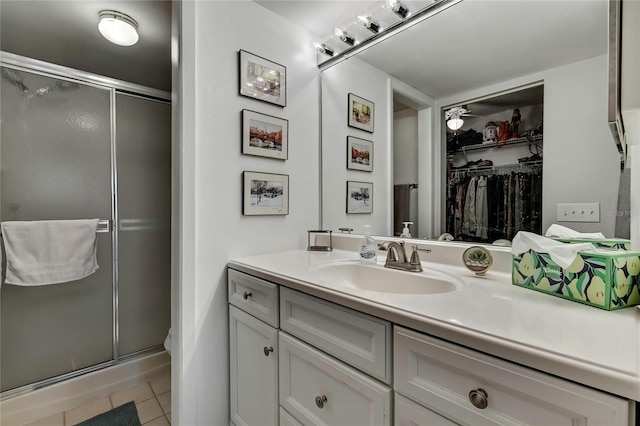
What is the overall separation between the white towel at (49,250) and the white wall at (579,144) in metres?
2.39

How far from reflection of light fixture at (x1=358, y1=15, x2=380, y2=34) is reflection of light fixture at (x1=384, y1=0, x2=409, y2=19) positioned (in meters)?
0.11

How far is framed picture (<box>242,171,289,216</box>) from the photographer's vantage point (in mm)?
1450

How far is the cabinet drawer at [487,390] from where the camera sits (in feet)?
1.50

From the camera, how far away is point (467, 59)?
48.8 inches

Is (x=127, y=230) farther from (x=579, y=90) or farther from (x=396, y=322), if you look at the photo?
(x=579, y=90)

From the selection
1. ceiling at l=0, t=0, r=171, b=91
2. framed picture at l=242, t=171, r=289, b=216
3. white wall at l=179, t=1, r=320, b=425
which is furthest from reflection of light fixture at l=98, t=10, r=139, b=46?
framed picture at l=242, t=171, r=289, b=216

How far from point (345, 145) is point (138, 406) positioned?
6.51 ft

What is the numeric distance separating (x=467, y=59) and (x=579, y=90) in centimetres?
45

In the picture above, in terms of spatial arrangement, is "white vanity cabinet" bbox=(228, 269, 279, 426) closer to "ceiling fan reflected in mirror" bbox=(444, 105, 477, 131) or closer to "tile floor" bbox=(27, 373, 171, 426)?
"tile floor" bbox=(27, 373, 171, 426)

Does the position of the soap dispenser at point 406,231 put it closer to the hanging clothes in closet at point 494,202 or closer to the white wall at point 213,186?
the hanging clothes in closet at point 494,202

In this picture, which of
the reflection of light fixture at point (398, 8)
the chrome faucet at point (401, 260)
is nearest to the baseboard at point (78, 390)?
the chrome faucet at point (401, 260)

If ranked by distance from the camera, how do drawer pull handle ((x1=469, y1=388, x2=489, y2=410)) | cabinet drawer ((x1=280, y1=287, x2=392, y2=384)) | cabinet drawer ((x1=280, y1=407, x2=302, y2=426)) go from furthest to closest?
cabinet drawer ((x1=280, y1=407, x2=302, y2=426)) < cabinet drawer ((x1=280, y1=287, x2=392, y2=384)) < drawer pull handle ((x1=469, y1=388, x2=489, y2=410))

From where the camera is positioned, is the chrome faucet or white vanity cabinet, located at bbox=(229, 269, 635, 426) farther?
the chrome faucet

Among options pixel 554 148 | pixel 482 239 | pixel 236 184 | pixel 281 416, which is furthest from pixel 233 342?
pixel 554 148
